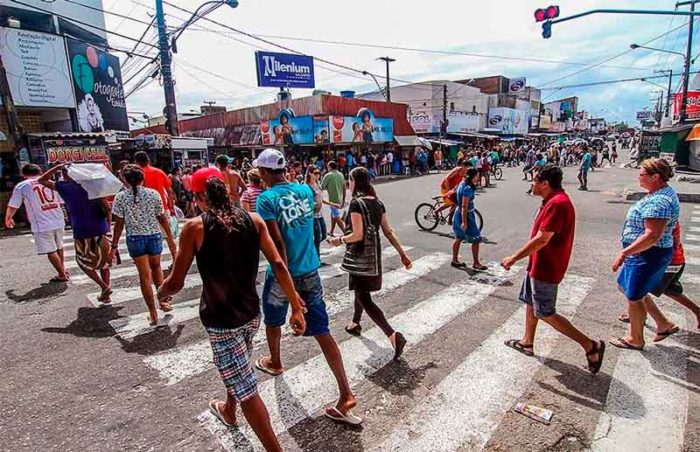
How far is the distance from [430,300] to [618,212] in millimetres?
9490

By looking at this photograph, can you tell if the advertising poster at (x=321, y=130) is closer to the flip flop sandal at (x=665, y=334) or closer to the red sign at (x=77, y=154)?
the red sign at (x=77, y=154)

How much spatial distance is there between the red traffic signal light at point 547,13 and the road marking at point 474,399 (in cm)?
948

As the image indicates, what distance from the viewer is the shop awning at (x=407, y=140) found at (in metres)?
28.0

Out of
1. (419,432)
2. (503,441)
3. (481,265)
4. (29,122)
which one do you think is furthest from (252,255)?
(29,122)

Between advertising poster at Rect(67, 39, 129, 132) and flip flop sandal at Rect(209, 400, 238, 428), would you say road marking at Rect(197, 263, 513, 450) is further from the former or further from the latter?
advertising poster at Rect(67, 39, 129, 132)

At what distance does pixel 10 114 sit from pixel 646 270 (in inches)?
621

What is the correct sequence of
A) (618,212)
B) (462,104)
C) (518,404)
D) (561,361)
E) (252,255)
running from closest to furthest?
1. (252,255)
2. (518,404)
3. (561,361)
4. (618,212)
5. (462,104)

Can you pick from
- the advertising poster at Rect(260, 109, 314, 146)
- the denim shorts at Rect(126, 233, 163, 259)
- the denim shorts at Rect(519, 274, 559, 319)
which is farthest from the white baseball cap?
the advertising poster at Rect(260, 109, 314, 146)

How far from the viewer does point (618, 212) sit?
37.7 feet

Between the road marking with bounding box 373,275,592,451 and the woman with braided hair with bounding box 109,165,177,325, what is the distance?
131 inches

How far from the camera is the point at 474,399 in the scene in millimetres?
3148

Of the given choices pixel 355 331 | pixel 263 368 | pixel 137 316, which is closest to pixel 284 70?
pixel 137 316

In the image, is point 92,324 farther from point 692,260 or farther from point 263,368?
point 692,260

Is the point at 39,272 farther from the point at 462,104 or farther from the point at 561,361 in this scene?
the point at 462,104
